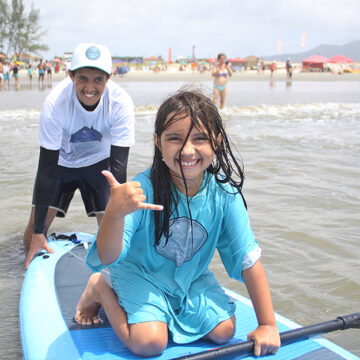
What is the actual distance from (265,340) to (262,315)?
0.10 m

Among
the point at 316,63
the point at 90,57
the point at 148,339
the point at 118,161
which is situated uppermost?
the point at 316,63

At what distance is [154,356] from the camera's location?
1866 mm

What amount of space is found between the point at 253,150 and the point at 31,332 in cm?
540

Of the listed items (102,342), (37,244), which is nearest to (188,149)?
(102,342)

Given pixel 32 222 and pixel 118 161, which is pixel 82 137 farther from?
pixel 32 222

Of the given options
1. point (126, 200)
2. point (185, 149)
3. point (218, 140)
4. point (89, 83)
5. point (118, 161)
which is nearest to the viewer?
point (126, 200)

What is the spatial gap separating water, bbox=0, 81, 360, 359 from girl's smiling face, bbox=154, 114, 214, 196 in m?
0.37

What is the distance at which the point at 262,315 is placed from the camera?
6.21 ft

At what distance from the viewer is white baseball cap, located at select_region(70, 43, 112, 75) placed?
9.06 ft

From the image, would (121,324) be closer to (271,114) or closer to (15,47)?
(271,114)

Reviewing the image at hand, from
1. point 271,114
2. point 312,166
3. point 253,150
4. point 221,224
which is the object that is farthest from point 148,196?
point 271,114

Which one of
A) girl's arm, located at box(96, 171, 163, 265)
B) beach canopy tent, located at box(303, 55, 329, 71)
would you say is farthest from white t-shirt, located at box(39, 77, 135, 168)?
beach canopy tent, located at box(303, 55, 329, 71)

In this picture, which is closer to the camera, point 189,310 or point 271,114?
point 189,310

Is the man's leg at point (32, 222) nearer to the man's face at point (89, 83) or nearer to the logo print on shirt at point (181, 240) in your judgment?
the man's face at point (89, 83)
